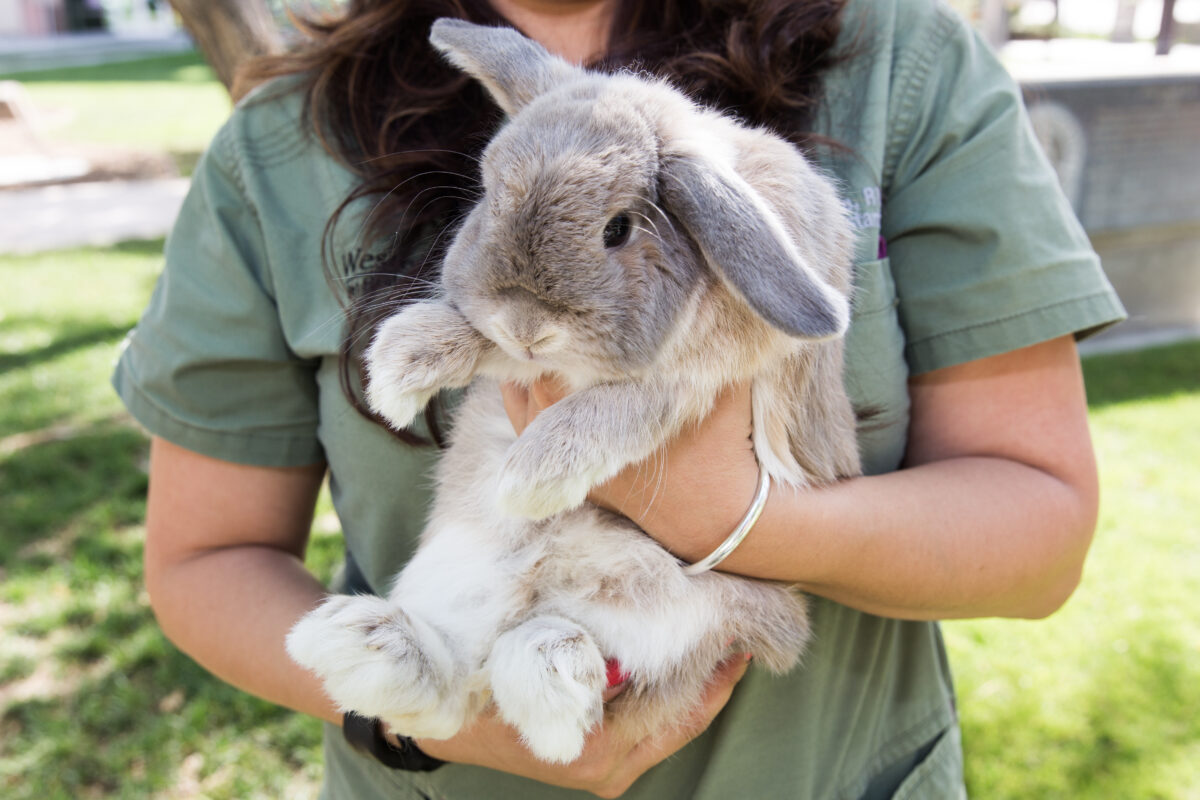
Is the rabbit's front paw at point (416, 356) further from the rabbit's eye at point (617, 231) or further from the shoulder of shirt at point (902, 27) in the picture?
the shoulder of shirt at point (902, 27)

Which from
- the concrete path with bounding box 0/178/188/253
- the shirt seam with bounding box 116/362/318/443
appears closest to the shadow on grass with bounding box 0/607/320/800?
the shirt seam with bounding box 116/362/318/443

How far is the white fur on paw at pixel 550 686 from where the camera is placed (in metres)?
1.39

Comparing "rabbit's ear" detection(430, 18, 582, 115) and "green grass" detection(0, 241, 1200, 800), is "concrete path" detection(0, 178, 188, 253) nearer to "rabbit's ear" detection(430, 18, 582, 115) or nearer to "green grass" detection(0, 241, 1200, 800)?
"green grass" detection(0, 241, 1200, 800)

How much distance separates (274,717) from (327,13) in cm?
279

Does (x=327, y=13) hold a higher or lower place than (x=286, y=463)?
higher

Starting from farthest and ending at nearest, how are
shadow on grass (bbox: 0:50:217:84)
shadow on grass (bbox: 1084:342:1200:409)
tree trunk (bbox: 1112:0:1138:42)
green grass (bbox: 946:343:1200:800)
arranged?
shadow on grass (bbox: 0:50:217:84)
tree trunk (bbox: 1112:0:1138:42)
shadow on grass (bbox: 1084:342:1200:409)
green grass (bbox: 946:343:1200:800)

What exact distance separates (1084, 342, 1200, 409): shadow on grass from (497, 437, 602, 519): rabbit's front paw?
222 inches

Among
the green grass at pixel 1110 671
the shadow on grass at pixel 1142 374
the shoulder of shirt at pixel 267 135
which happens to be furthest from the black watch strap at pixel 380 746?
the shadow on grass at pixel 1142 374

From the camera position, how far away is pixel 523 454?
1.41 meters

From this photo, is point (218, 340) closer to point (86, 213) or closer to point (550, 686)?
point (550, 686)

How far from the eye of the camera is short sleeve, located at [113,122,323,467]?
1748mm

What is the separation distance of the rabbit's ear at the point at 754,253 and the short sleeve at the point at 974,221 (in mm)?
494

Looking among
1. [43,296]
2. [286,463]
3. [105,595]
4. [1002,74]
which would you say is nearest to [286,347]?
[286,463]

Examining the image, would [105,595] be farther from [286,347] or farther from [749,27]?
[749,27]
